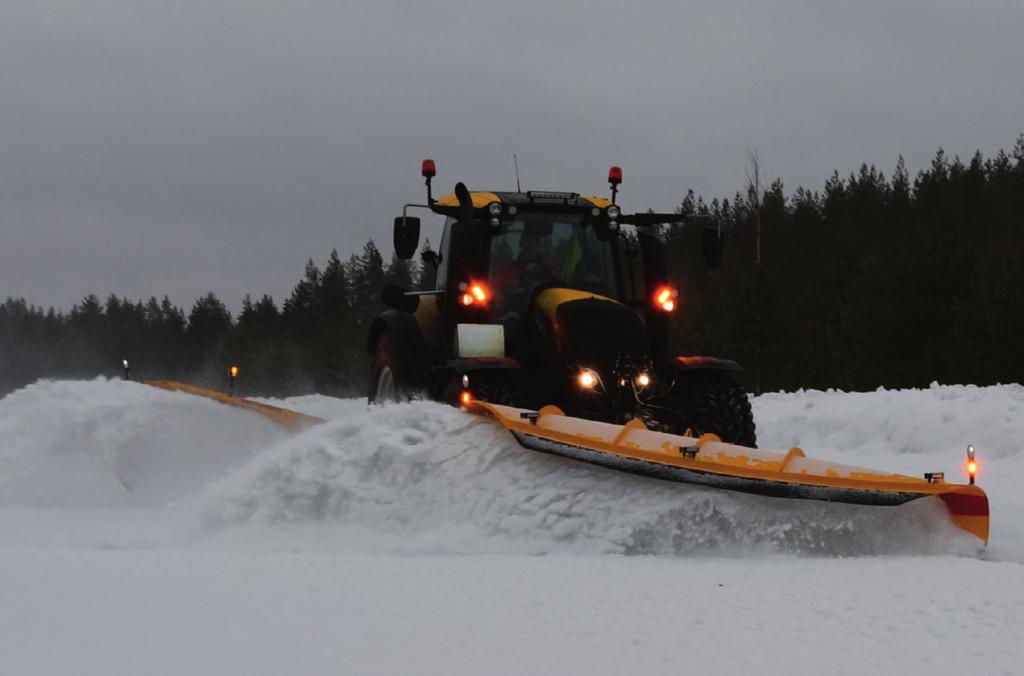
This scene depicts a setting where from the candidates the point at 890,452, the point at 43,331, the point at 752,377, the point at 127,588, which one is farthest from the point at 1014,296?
the point at 43,331

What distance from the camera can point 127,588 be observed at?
171 inches

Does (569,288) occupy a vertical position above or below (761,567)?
above

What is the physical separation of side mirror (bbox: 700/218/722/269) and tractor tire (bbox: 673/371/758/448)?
1.01 meters

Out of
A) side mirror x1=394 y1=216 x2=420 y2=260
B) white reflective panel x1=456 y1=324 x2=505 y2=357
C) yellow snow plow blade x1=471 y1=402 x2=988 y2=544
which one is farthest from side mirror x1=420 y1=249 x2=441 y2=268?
yellow snow plow blade x1=471 y1=402 x2=988 y2=544

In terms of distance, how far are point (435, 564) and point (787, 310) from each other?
39660mm

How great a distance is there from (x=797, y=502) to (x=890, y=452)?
311 inches

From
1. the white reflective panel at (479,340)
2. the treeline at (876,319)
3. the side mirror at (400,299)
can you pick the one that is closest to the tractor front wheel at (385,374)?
the side mirror at (400,299)

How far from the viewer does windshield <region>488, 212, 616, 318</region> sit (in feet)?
26.6

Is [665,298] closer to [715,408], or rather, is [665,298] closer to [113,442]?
[715,408]

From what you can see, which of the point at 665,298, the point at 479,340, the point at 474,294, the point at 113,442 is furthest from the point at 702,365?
the point at 113,442

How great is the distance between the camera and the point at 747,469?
5102mm

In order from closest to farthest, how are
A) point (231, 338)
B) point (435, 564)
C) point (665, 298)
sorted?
point (435, 564)
point (665, 298)
point (231, 338)

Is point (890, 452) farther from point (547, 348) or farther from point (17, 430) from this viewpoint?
point (17, 430)

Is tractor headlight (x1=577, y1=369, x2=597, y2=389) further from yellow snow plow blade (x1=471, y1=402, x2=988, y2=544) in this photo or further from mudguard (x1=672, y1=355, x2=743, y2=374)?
yellow snow plow blade (x1=471, y1=402, x2=988, y2=544)
